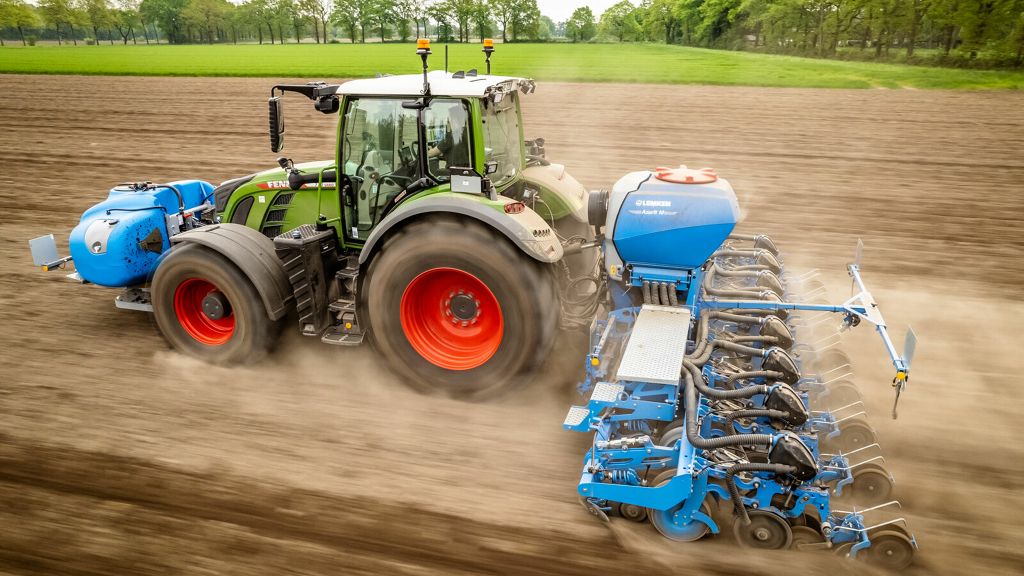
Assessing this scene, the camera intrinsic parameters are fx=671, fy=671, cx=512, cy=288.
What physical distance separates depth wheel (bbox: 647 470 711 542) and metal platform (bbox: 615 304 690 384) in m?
0.55

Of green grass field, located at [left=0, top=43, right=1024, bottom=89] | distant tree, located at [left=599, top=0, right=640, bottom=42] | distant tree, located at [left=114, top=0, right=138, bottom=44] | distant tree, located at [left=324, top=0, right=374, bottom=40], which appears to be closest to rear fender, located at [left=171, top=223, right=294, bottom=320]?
green grass field, located at [left=0, top=43, right=1024, bottom=89]

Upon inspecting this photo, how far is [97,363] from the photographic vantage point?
19.3ft

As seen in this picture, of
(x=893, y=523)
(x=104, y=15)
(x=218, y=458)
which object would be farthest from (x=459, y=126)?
(x=104, y=15)

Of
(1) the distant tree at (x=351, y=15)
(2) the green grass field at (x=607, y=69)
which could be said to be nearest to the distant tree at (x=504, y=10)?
(2) the green grass field at (x=607, y=69)

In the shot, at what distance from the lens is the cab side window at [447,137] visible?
4891 millimetres

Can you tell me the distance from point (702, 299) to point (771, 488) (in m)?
1.75

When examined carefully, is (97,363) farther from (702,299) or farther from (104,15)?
(104,15)

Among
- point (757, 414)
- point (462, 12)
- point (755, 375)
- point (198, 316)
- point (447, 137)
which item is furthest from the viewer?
point (462, 12)

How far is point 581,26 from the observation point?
61.0 meters

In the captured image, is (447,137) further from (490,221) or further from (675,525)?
(675,525)

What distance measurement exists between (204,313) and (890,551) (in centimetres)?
514

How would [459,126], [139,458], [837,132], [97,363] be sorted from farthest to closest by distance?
[837,132] → [97,363] → [459,126] → [139,458]

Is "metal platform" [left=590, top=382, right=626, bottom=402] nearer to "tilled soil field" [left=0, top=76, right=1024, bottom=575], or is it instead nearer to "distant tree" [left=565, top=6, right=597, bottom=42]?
"tilled soil field" [left=0, top=76, right=1024, bottom=575]

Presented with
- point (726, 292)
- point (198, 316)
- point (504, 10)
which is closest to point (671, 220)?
point (726, 292)
